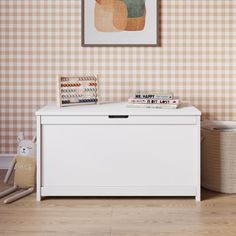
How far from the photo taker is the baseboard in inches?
148

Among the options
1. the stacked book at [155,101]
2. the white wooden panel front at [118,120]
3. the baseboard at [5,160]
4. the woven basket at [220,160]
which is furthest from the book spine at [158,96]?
the baseboard at [5,160]

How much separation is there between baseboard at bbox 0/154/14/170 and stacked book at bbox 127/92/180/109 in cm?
115

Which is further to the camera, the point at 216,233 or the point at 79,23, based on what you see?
the point at 79,23

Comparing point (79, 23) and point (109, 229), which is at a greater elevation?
point (79, 23)

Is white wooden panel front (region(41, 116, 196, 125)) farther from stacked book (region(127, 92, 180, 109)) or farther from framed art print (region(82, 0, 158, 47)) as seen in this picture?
framed art print (region(82, 0, 158, 47))

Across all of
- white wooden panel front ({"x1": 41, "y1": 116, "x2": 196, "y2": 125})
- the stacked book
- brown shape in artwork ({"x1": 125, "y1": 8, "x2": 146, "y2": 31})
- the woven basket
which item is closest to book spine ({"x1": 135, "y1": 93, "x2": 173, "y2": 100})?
the stacked book

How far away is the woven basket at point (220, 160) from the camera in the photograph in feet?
10.2

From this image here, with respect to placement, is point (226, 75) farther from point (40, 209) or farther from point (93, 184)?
point (40, 209)

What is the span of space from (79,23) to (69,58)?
0.84ft

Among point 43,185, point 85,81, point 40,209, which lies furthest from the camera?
point 85,81

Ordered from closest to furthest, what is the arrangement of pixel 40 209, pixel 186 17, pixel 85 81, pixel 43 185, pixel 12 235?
pixel 12 235, pixel 40 209, pixel 43 185, pixel 85 81, pixel 186 17

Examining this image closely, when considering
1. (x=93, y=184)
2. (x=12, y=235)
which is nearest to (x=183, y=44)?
(x=93, y=184)

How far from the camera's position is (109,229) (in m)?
2.44

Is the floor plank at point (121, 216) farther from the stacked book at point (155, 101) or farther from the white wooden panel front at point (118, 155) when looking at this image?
the stacked book at point (155, 101)
